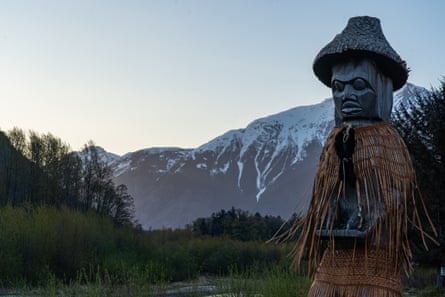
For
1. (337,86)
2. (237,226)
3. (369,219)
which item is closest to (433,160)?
(337,86)

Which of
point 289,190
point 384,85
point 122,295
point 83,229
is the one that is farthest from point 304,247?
point 289,190

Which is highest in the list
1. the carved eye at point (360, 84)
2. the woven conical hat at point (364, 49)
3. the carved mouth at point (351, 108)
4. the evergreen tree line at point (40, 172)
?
the evergreen tree line at point (40, 172)

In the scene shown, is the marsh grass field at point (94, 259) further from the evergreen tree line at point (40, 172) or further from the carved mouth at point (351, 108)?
the evergreen tree line at point (40, 172)

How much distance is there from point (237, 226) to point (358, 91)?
23.9 m

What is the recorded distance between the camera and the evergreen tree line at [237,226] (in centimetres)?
2670

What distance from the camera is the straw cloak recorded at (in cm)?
321

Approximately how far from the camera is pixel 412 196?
3355 mm

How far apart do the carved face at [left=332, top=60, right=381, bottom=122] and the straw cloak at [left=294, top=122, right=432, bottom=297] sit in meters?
0.12

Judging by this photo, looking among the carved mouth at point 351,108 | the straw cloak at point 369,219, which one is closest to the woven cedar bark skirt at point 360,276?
the straw cloak at point 369,219

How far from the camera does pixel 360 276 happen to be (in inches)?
127

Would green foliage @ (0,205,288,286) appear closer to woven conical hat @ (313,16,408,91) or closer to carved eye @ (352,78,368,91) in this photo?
woven conical hat @ (313,16,408,91)

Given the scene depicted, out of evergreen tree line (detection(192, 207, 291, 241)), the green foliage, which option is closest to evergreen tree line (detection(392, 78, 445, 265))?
the green foliage

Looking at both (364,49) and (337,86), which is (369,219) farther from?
(364,49)

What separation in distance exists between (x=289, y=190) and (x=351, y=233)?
10930 cm
